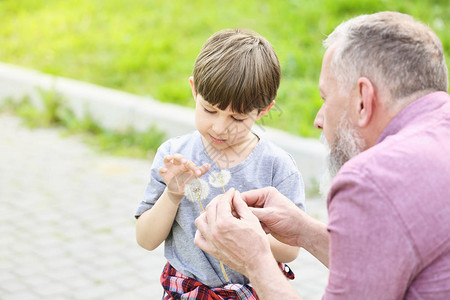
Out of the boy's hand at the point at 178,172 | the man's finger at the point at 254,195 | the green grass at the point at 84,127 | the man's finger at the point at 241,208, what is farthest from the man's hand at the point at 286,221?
the green grass at the point at 84,127

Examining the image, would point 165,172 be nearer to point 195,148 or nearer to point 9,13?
point 195,148

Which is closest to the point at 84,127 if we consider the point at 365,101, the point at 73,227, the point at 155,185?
the point at 73,227

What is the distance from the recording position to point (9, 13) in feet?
32.8

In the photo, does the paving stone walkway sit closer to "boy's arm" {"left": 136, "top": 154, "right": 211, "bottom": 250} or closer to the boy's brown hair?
"boy's arm" {"left": 136, "top": 154, "right": 211, "bottom": 250}

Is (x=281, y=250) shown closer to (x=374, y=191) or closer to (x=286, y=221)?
(x=286, y=221)

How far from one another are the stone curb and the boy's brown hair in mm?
2871

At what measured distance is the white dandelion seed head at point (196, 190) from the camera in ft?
7.57

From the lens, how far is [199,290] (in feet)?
7.57

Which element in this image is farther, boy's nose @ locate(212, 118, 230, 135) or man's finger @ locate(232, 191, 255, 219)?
boy's nose @ locate(212, 118, 230, 135)

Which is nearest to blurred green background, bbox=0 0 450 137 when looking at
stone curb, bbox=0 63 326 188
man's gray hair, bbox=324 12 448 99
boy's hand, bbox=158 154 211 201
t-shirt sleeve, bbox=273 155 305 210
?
stone curb, bbox=0 63 326 188

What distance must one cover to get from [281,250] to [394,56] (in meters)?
0.89

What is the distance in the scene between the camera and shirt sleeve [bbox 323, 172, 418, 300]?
5.39 ft

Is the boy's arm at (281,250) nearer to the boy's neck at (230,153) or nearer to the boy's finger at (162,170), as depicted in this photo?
the boy's neck at (230,153)

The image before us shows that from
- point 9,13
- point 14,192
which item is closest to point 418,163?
point 14,192
